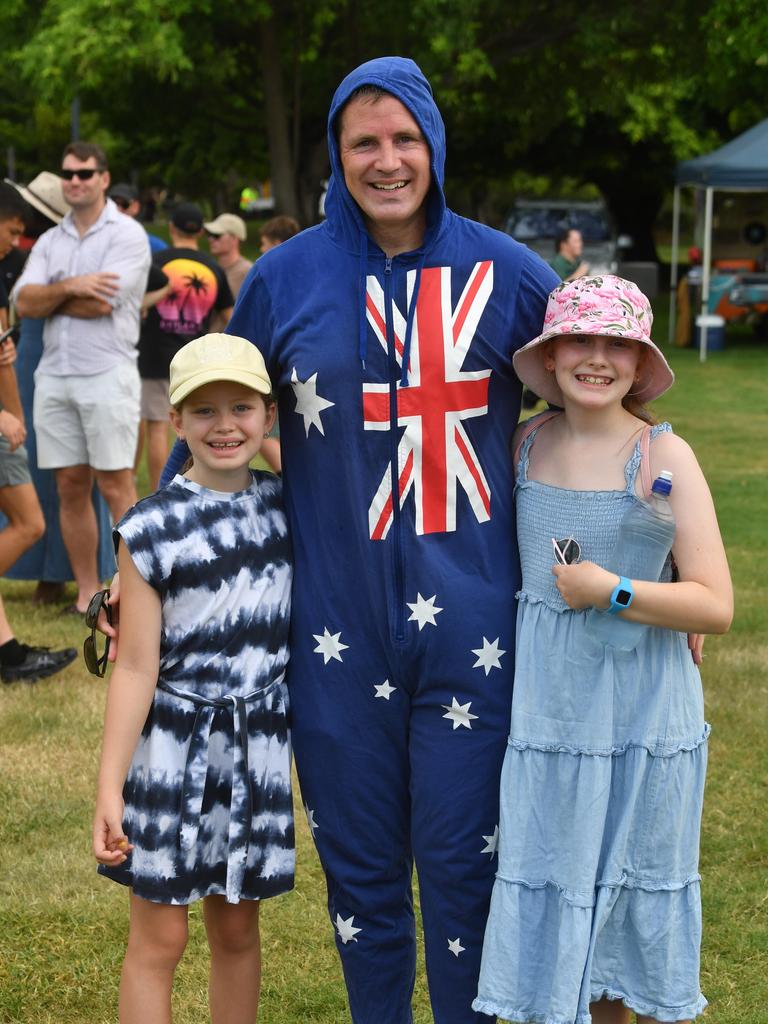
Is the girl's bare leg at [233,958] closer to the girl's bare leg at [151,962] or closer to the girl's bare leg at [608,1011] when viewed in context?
the girl's bare leg at [151,962]

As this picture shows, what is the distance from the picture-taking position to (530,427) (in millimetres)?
2777

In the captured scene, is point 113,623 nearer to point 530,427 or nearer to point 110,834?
point 110,834

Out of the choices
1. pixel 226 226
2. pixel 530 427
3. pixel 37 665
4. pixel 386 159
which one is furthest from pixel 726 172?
pixel 386 159

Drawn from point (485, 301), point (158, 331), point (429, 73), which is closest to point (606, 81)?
point (429, 73)

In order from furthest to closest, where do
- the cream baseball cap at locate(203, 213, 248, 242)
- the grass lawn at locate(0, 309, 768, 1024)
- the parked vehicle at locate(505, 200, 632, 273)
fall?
the parked vehicle at locate(505, 200, 632, 273), the cream baseball cap at locate(203, 213, 248, 242), the grass lawn at locate(0, 309, 768, 1024)

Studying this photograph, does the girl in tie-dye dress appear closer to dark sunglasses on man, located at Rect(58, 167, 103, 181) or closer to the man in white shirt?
the man in white shirt

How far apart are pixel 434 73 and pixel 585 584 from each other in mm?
19188

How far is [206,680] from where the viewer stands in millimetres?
2686

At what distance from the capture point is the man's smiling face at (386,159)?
262 centimetres

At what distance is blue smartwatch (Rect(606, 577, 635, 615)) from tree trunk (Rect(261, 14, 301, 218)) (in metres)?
20.2

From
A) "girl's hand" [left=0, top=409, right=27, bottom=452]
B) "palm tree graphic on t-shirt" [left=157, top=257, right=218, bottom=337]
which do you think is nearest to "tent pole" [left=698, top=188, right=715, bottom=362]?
"palm tree graphic on t-shirt" [left=157, top=257, right=218, bottom=337]

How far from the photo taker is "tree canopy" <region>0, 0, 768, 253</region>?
18.9 m

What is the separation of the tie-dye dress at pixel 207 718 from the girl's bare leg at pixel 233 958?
0.10m

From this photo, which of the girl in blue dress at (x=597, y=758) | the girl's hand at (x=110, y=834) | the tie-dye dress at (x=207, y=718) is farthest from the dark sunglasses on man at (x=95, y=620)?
the girl in blue dress at (x=597, y=758)
